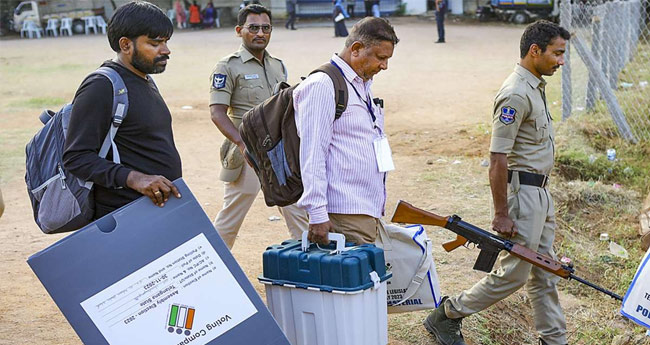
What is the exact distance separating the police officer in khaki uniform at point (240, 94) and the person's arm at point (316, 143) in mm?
1487

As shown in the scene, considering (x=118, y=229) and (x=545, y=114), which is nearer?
(x=118, y=229)

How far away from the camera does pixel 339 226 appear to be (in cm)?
376

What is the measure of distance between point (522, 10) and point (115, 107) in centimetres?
2641

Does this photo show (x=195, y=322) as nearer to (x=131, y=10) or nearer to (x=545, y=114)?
(x=131, y=10)

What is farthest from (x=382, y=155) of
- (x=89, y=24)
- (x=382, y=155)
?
(x=89, y=24)

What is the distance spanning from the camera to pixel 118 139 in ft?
11.0

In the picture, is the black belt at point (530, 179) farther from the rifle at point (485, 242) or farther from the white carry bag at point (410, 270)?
the white carry bag at point (410, 270)

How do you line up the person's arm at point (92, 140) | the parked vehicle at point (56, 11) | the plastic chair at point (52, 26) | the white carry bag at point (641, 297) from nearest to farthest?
the person's arm at point (92, 140) < the white carry bag at point (641, 297) < the plastic chair at point (52, 26) < the parked vehicle at point (56, 11)

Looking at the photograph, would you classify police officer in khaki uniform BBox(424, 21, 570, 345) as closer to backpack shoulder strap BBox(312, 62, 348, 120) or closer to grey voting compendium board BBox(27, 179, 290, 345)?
backpack shoulder strap BBox(312, 62, 348, 120)

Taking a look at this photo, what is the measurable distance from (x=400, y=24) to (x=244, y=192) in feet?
86.5

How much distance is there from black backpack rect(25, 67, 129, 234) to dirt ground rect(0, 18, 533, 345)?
1341 mm

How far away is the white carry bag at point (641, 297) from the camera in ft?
12.4

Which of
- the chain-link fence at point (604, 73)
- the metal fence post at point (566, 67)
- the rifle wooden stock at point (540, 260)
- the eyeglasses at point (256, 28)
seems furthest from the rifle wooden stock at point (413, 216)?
the chain-link fence at point (604, 73)

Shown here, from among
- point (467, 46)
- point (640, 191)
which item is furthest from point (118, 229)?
point (467, 46)
